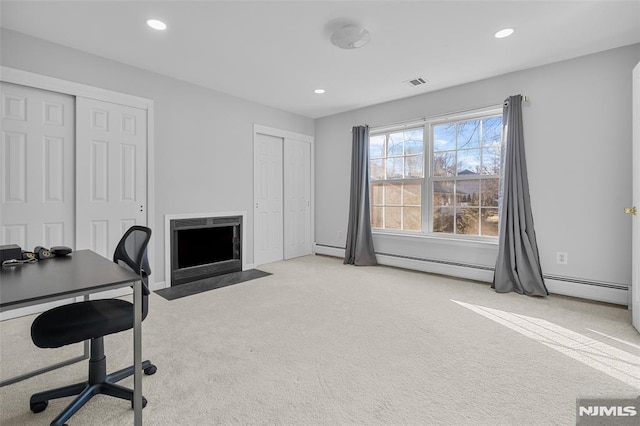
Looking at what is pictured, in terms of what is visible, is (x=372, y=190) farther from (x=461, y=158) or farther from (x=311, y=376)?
(x=311, y=376)

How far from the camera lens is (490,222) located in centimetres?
397

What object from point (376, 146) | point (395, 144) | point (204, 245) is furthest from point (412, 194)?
point (204, 245)

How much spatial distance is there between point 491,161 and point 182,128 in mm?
3976

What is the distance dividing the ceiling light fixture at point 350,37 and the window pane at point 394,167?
2.28 meters

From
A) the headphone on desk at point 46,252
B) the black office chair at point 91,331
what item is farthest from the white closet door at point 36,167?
the black office chair at point 91,331

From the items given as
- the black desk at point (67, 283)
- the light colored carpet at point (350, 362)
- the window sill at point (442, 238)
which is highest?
the black desk at point (67, 283)

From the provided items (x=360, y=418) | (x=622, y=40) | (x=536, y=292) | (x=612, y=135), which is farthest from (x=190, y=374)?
(x=622, y=40)

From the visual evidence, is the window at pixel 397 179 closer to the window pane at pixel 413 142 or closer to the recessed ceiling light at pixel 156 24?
the window pane at pixel 413 142

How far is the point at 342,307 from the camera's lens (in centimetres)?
308

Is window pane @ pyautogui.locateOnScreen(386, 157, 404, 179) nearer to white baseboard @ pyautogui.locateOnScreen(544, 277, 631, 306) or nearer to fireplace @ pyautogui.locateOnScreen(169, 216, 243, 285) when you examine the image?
white baseboard @ pyautogui.locateOnScreen(544, 277, 631, 306)

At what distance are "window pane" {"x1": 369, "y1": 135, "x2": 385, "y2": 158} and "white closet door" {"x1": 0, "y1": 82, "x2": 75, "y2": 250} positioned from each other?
3.96 metres

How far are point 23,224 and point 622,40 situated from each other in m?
5.86

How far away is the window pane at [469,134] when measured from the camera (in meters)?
4.07

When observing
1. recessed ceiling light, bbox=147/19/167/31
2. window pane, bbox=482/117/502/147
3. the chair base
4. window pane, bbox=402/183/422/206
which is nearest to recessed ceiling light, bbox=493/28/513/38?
window pane, bbox=482/117/502/147
